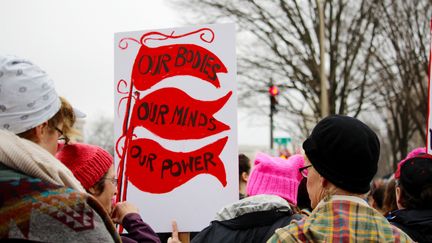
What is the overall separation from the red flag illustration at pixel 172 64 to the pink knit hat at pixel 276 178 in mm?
720

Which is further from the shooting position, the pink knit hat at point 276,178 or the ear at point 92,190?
the pink knit hat at point 276,178

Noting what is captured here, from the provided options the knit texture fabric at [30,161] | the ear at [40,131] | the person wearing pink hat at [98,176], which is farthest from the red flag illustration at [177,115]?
the knit texture fabric at [30,161]

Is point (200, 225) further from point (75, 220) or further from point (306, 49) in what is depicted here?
point (306, 49)

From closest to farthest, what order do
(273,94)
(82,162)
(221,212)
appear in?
1. (82,162)
2. (221,212)
3. (273,94)

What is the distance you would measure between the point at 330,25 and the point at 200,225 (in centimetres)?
1656

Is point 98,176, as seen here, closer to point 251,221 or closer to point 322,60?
point 251,221

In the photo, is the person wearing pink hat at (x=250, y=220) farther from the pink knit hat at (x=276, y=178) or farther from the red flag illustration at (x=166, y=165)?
the red flag illustration at (x=166, y=165)

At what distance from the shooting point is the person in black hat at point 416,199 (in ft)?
11.1

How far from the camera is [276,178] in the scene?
357 centimetres

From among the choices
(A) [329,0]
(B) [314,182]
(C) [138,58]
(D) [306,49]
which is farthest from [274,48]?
(B) [314,182]

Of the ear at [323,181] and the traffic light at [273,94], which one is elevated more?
the traffic light at [273,94]

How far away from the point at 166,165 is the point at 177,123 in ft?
0.89

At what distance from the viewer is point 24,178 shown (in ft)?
6.07

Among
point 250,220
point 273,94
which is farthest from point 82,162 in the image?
point 273,94
